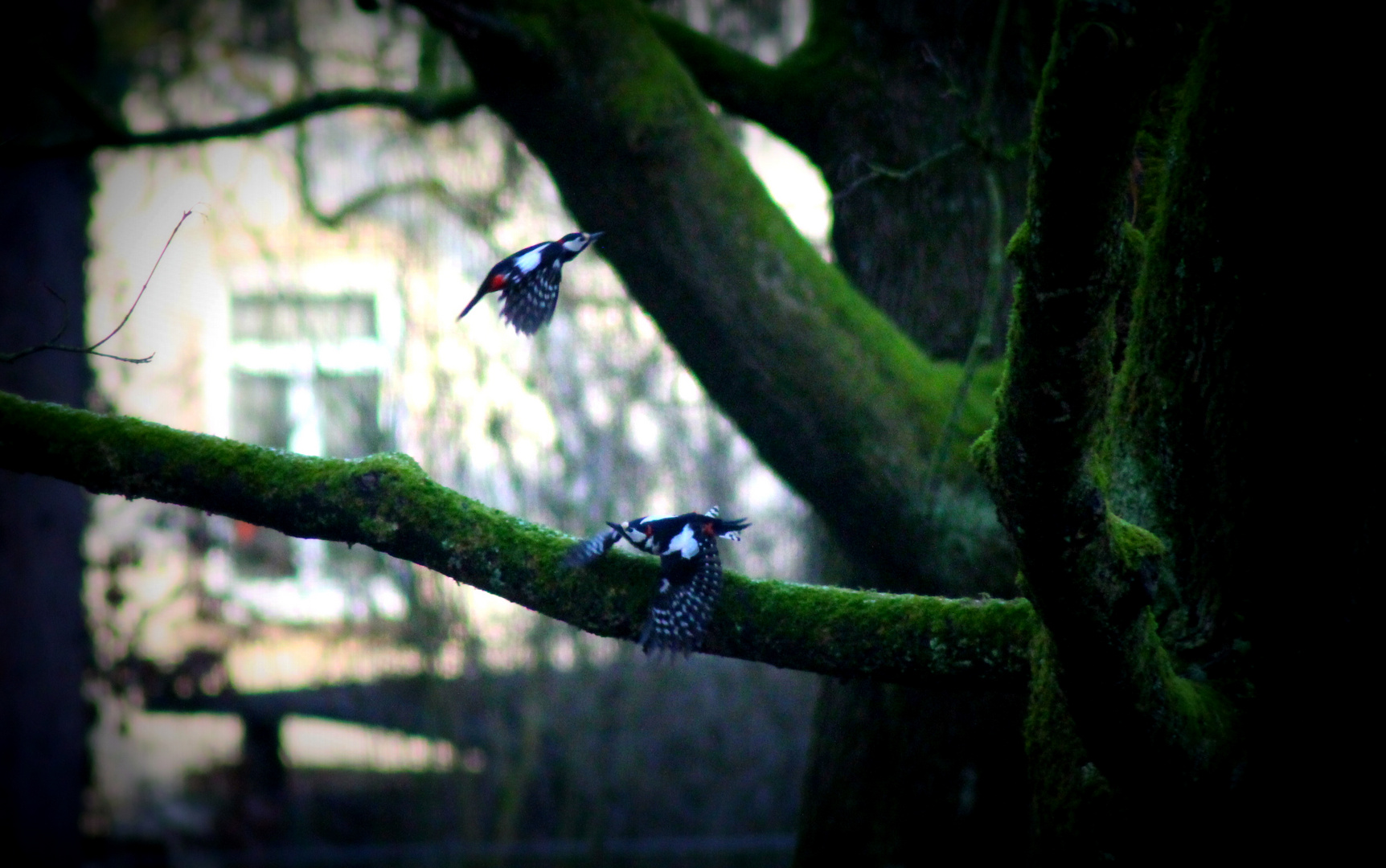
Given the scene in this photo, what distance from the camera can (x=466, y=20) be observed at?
304 cm

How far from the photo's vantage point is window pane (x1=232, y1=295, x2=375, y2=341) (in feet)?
19.5

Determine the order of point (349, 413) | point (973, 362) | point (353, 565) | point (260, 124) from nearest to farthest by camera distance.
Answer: point (973, 362), point (260, 124), point (349, 413), point (353, 565)

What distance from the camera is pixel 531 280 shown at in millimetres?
2623

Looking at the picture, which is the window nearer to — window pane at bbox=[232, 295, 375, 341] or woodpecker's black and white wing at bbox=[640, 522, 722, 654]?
window pane at bbox=[232, 295, 375, 341]

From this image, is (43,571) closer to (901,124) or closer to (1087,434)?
(901,124)

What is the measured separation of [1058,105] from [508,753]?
5.96 m

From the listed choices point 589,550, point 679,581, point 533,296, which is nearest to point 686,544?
point 679,581

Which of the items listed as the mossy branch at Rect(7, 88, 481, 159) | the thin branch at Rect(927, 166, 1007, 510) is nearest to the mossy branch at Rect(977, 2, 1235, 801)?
the thin branch at Rect(927, 166, 1007, 510)

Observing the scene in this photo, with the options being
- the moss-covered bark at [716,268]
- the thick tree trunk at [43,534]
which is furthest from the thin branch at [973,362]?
the thick tree trunk at [43,534]

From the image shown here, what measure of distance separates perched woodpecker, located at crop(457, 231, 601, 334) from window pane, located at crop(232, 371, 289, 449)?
3987mm

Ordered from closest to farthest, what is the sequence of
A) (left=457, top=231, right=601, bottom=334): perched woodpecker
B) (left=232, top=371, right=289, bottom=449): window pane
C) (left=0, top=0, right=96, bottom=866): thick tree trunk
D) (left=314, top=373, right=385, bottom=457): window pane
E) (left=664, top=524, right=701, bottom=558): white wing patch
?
(left=664, top=524, right=701, bottom=558): white wing patch
(left=457, top=231, right=601, bottom=334): perched woodpecker
(left=314, top=373, right=385, bottom=457): window pane
(left=232, top=371, right=289, bottom=449): window pane
(left=0, top=0, right=96, bottom=866): thick tree trunk

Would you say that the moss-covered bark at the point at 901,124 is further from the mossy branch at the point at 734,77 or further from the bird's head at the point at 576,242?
the bird's head at the point at 576,242

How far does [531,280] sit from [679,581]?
0.94 meters

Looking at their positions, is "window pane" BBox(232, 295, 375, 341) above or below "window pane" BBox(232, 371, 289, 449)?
above
